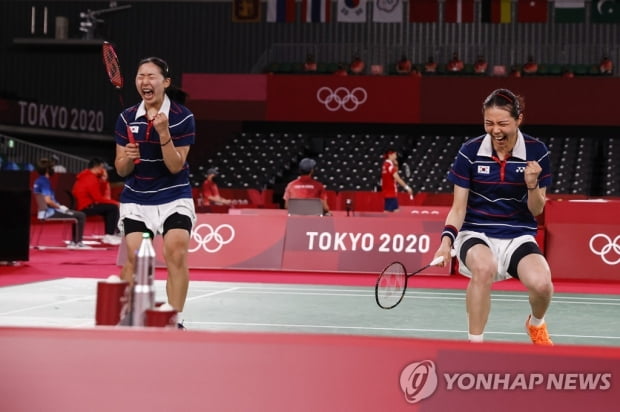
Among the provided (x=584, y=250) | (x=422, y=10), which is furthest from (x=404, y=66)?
(x=584, y=250)

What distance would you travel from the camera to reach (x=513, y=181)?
4.25m

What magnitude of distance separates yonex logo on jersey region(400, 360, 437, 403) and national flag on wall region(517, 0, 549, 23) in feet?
76.3

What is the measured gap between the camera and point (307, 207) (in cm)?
1099

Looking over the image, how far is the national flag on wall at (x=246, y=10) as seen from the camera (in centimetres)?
2440

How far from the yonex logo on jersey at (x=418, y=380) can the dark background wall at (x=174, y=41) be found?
24.1 m

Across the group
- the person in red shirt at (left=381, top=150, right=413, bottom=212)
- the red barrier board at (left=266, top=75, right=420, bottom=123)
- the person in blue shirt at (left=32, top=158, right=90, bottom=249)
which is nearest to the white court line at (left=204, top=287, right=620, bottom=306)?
the person in blue shirt at (left=32, top=158, right=90, bottom=249)

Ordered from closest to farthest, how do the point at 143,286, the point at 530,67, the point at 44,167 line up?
the point at 143,286 < the point at 44,167 < the point at 530,67

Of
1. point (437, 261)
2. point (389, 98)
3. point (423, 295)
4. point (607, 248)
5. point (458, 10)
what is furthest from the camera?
point (389, 98)

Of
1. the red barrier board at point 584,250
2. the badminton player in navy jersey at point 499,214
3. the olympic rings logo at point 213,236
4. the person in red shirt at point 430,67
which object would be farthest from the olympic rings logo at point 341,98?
the badminton player in navy jersey at point 499,214

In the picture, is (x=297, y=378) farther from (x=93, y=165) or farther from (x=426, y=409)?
(x=93, y=165)

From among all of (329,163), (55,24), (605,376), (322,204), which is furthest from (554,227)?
(55,24)

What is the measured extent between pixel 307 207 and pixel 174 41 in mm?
18857

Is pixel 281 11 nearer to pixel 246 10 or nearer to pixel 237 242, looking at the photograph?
pixel 246 10

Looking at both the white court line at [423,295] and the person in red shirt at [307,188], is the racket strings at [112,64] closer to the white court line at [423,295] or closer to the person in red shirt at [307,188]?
the white court line at [423,295]
